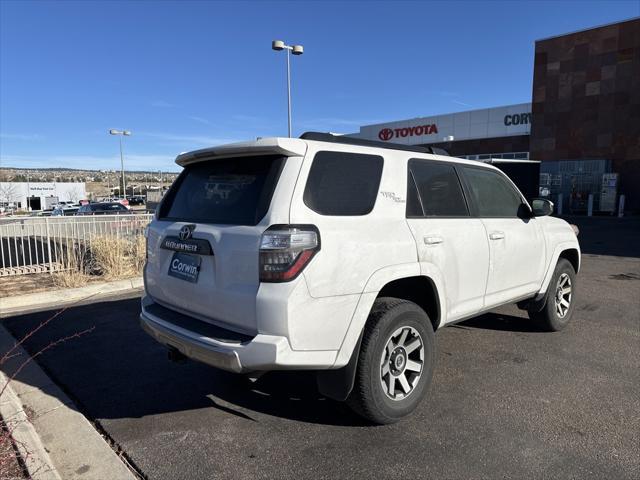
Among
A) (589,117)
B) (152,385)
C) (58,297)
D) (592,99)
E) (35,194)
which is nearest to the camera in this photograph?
(152,385)

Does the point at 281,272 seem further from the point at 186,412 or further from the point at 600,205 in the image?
the point at 600,205

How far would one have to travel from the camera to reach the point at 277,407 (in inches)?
144

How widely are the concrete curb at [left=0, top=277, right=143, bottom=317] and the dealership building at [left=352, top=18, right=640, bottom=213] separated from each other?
25.0 m

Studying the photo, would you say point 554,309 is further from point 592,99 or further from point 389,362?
point 592,99

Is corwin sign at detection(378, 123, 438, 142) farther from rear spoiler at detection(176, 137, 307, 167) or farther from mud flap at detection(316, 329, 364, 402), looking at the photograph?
mud flap at detection(316, 329, 364, 402)

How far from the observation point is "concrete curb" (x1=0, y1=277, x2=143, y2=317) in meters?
6.98

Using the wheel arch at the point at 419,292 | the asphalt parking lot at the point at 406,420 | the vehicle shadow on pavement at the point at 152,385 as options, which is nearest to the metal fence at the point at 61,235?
the vehicle shadow on pavement at the point at 152,385

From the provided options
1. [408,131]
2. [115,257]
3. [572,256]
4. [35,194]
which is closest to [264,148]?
[572,256]

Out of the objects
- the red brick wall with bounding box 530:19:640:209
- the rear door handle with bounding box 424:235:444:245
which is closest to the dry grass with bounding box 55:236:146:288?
the rear door handle with bounding box 424:235:444:245

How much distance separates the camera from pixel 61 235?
978cm

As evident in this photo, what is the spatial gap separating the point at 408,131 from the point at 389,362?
38.9 meters

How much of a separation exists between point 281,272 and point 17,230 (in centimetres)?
1046

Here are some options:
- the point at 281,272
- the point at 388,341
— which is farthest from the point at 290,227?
the point at 388,341

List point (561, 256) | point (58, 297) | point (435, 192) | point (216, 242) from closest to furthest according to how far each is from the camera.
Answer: point (216, 242) → point (435, 192) → point (561, 256) → point (58, 297)
